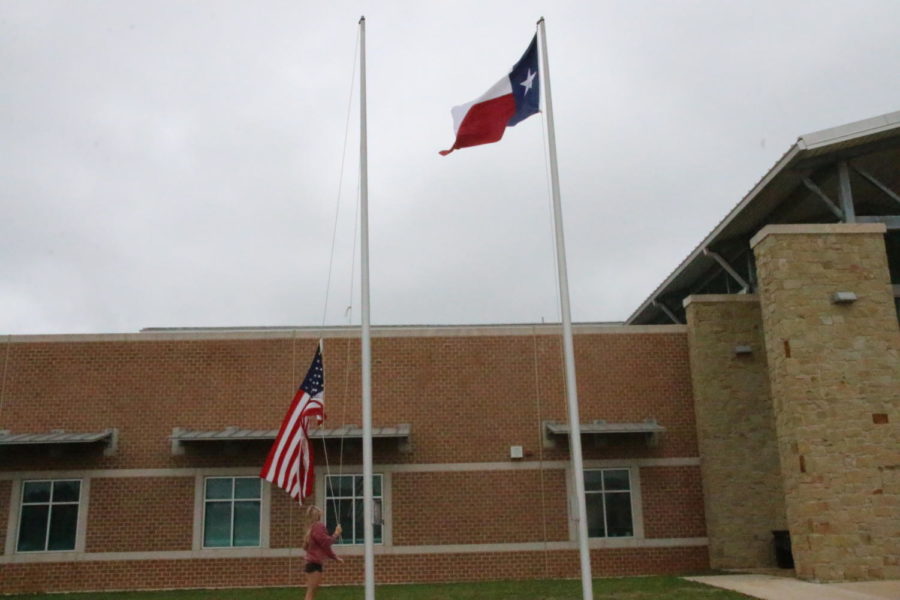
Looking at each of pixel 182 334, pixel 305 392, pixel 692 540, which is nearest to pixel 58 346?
pixel 182 334

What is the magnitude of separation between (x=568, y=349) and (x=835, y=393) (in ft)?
22.7

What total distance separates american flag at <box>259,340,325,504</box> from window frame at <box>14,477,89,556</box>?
7.16 metres

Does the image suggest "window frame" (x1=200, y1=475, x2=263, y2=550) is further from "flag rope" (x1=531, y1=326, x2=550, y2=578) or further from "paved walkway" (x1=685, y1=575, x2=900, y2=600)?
"paved walkway" (x1=685, y1=575, x2=900, y2=600)

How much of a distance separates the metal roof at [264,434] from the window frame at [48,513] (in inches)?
87.1

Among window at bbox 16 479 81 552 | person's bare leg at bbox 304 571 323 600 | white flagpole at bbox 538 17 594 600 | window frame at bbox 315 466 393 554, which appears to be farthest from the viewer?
window frame at bbox 315 466 393 554

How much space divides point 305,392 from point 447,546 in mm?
6587

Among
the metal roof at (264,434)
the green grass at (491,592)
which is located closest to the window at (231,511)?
the metal roof at (264,434)

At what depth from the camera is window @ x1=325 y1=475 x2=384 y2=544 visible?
18.0 metres

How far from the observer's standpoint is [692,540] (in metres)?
18.2

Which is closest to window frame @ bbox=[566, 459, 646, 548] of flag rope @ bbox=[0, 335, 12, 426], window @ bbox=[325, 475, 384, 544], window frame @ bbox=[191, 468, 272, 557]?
window @ bbox=[325, 475, 384, 544]

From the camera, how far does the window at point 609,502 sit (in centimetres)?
1823

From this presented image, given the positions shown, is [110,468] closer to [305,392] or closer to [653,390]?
[305,392]

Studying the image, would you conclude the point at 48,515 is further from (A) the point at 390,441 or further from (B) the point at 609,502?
(B) the point at 609,502

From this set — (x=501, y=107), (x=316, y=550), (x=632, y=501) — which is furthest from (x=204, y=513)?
(x=501, y=107)
